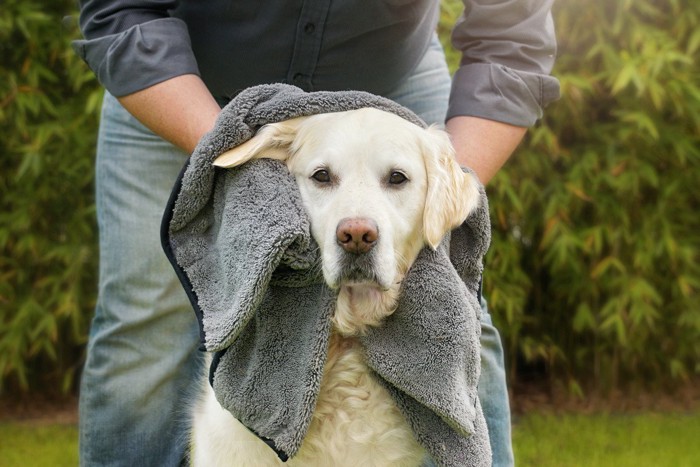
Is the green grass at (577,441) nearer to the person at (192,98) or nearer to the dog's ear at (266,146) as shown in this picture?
the person at (192,98)

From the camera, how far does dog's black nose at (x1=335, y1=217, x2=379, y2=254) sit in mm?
1559

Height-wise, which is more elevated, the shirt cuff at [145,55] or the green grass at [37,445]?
the shirt cuff at [145,55]

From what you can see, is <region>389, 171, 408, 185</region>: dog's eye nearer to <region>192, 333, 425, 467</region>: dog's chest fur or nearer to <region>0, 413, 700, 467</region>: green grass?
<region>192, 333, 425, 467</region>: dog's chest fur

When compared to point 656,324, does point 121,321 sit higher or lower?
higher

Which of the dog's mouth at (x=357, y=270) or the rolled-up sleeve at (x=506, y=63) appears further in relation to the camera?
the rolled-up sleeve at (x=506, y=63)

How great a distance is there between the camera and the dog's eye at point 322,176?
1.68 m

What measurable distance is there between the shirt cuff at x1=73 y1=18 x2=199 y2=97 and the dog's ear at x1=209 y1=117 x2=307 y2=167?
0.31m

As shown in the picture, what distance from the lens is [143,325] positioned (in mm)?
2289

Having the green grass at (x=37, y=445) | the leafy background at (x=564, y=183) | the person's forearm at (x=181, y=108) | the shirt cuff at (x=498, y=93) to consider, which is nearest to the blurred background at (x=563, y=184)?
the leafy background at (x=564, y=183)

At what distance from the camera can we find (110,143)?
2.28m

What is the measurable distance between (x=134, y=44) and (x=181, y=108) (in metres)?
0.17

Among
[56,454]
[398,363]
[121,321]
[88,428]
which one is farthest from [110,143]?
[56,454]

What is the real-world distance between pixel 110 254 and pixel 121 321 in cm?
16

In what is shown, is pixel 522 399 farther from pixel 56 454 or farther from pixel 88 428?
pixel 88 428
